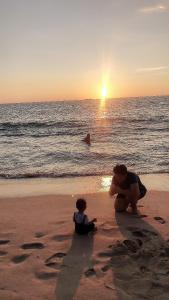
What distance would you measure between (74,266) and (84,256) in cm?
40

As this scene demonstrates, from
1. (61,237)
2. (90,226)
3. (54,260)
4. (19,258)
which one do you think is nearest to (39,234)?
(61,237)

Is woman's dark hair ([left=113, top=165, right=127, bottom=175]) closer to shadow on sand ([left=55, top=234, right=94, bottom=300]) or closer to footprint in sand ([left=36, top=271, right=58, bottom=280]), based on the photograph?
shadow on sand ([left=55, top=234, right=94, bottom=300])

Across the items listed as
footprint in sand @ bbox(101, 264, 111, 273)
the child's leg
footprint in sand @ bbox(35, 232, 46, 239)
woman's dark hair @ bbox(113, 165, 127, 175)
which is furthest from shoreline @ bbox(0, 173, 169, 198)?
footprint in sand @ bbox(101, 264, 111, 273)

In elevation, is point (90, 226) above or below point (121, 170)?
below

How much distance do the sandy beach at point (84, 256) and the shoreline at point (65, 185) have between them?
6.69ft

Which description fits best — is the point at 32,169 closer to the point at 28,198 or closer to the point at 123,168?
the point at 28,198

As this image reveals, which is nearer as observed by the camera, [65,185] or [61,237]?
[61,237]

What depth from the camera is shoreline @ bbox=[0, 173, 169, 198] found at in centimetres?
1080

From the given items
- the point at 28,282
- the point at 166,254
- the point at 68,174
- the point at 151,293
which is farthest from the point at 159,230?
the point at 68,174

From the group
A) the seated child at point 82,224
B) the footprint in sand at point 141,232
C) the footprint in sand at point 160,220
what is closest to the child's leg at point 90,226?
the seated child at point 82,224

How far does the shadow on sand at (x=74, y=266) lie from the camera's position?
4906 mm

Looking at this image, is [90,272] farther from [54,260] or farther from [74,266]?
[54,260]

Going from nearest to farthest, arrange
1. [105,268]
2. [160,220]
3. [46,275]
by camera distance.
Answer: [46,275]
[105,268]
[160,220]

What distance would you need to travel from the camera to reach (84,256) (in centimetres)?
595
